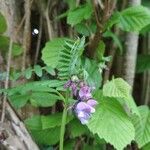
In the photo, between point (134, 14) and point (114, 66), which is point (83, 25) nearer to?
point (134, 14)

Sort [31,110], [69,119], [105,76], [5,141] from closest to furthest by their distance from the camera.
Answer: [5,141], [69,119], [31,110], [105,76]

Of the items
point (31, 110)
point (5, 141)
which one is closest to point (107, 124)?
point (5, 141)

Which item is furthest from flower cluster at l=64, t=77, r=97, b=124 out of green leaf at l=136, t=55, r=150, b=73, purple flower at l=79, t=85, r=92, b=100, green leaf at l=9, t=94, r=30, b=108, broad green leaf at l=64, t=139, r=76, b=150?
green leaf at l=136, t=55, r=150, b=73

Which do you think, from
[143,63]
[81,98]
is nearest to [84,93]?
[81,98]

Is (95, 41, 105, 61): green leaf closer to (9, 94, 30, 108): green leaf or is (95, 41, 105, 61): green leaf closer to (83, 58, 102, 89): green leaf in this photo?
(83, 58, 102, 89): green leaf

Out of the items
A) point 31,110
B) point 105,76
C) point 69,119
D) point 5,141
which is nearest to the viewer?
point 5,141

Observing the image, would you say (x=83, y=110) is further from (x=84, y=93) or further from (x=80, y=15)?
(x=80, y=15)

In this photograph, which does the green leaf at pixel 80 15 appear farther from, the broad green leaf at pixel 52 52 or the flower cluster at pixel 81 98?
the flower cluster at pixel 81 98
